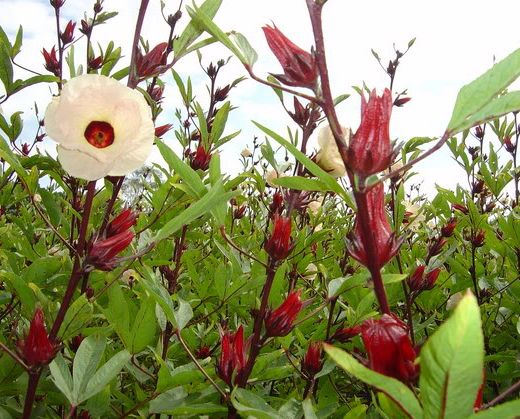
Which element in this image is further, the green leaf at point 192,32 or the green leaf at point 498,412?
the green leaf at point 192,32

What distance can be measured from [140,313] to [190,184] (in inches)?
11.2

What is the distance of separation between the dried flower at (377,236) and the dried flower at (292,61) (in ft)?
0.49

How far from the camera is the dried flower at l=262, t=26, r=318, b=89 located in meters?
0.64

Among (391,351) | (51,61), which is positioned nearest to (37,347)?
(391,351)

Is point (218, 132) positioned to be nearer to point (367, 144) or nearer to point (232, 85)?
point (232, 85)

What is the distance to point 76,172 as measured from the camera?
89cm

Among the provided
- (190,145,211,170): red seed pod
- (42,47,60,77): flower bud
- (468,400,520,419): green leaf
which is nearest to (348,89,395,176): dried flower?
(468,400,520,419): green leaf

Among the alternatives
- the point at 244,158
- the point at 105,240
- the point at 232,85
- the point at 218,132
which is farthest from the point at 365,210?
the point at 244,158

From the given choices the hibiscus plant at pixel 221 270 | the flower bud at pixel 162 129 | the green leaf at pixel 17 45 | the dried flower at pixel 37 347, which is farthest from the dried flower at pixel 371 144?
the green leaf at pixel 17 45

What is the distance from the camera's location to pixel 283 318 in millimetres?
1006

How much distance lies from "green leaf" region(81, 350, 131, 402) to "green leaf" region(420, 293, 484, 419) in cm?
62

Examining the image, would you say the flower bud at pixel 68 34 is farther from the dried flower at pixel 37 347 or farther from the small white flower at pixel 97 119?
the dried flower at pixel 37 347

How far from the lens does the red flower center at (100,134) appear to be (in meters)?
0.96

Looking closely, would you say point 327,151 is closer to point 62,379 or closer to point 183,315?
point 183,315
